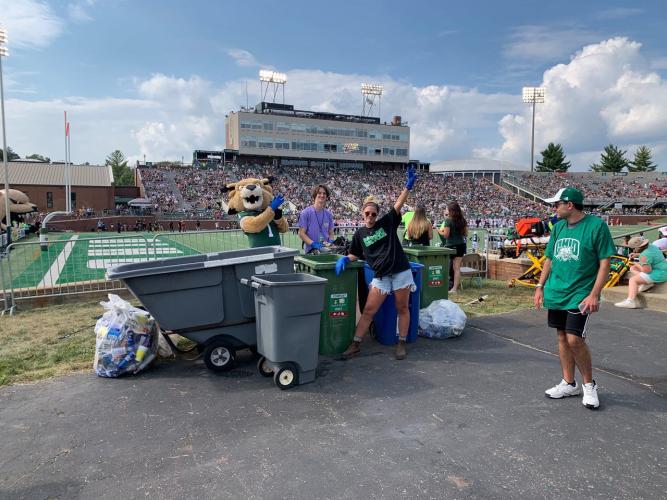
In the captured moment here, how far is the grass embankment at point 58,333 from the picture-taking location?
16.3 feet

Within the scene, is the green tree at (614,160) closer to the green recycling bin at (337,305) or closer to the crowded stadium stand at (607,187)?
the crowded stadium stand at (607,187)

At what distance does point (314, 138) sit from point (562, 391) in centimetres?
6677

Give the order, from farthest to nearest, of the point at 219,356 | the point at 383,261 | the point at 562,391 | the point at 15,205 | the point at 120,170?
1. the point at 120,170
2. the point at 15,205
3. the point at 383,261
4. the point at 219,356
5. the point at 562,391

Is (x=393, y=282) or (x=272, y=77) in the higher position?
(x=272, y=77)

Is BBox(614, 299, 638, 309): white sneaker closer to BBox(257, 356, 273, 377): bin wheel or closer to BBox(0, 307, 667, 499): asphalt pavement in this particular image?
BBox(0, 307, 667, 499): asphalt pavement

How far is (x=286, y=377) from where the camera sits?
4273 millimetres

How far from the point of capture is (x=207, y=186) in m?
50.7

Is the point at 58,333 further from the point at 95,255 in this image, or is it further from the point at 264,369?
the point at 95,255

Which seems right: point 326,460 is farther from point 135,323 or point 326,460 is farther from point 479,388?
point 135,323

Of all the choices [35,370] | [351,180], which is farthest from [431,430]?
[351,180]

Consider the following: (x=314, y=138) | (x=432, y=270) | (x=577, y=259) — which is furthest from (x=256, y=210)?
(x=314, y=138)

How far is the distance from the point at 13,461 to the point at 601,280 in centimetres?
440

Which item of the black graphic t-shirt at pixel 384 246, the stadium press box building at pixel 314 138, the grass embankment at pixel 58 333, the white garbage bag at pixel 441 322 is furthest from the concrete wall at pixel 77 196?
the black graphic t-shirt at pixel 384 246

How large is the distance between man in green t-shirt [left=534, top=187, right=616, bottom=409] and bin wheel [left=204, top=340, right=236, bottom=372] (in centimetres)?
301
